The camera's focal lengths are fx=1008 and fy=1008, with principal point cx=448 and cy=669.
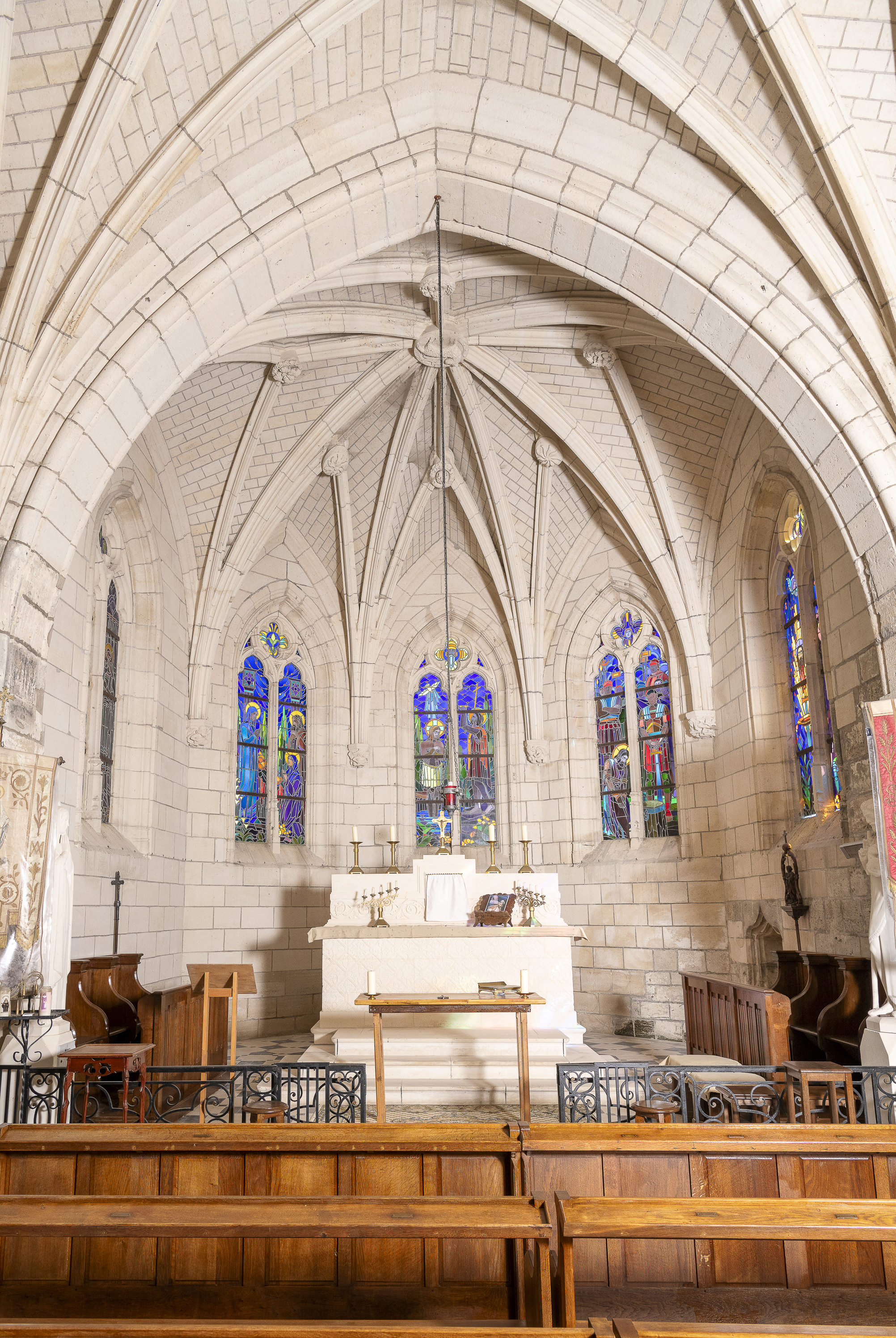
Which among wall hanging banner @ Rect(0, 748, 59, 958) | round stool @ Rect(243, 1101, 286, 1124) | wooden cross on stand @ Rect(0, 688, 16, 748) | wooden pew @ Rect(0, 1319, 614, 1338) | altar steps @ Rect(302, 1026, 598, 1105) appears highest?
wooden cross on stand @ Rect(0, 688, 16, 748)

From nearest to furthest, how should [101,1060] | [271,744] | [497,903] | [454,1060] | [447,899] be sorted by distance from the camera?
[101,1060] < [454,1060] < [497,903] < [447,899] < [271,744]

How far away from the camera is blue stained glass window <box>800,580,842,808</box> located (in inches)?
368

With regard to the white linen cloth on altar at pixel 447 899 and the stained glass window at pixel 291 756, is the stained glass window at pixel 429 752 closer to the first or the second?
the stained glass window at pixel 291 756

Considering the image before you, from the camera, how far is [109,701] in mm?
10656

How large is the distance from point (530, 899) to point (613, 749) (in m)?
4.07

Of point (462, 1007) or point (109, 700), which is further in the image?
point (109, 700)

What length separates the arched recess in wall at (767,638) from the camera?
1005cm

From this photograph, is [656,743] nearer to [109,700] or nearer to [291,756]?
[291,756]

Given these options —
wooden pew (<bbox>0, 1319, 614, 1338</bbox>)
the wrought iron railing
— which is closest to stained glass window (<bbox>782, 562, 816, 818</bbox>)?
the wrought iron railing

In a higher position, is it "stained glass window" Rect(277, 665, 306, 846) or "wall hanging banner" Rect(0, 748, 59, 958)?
"stained glass window" Rect(277, 665, 306, 846)

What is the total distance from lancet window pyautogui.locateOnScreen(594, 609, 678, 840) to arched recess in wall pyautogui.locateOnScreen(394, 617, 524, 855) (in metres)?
1.28

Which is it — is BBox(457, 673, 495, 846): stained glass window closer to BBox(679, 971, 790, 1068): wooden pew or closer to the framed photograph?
the framed photograph

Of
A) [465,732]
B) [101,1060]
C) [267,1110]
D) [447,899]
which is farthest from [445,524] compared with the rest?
[267,1110]

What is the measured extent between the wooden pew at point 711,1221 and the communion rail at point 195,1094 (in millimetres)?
2000
